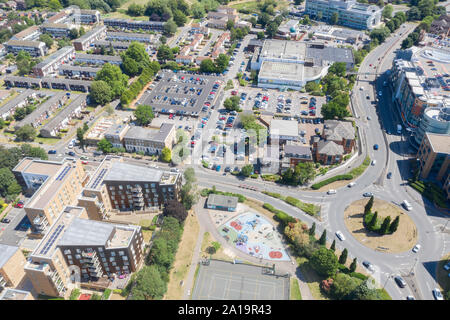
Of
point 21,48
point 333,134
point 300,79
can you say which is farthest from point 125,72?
point 333,134

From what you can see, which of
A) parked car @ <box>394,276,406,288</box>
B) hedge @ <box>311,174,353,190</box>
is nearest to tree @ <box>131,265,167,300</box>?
parked car @ <box>394,276,406,288</box>

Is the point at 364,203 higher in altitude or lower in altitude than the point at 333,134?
lower

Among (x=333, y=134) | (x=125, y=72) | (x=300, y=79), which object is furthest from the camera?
(x=125, y=72)

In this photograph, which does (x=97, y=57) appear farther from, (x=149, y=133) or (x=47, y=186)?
(x=47, y=186)

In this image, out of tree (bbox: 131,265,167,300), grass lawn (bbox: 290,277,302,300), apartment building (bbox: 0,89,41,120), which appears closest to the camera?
tree (bbox: 131,265,167,300)

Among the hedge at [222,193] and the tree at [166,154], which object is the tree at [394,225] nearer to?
the hedge at [222,193]

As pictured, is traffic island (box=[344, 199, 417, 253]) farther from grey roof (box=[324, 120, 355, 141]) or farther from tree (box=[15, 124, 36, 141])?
tree (box=[15, 124, 36, 141])

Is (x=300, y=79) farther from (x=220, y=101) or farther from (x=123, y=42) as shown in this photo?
(x=123, y=42)
